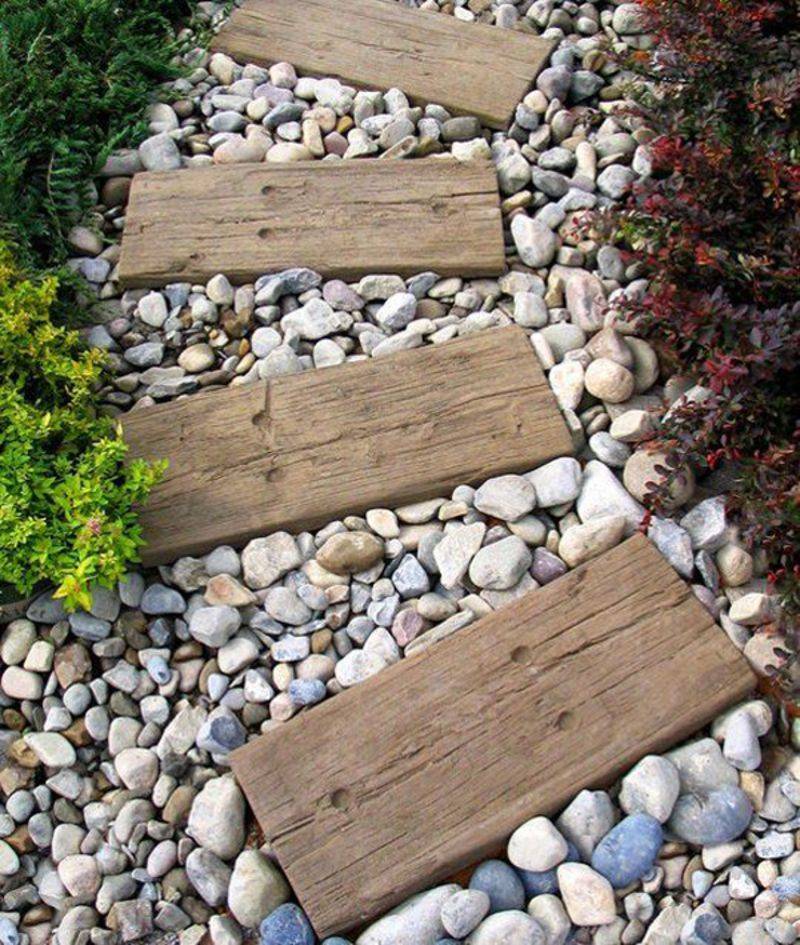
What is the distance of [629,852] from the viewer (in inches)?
86.4

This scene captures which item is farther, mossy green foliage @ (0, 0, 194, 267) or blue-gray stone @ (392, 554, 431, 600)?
mossy green foliage @ (0, 0, 194, 267)

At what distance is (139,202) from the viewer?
3275 mm

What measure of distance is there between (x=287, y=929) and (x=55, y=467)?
107cm

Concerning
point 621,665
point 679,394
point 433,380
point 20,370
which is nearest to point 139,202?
point 20,370

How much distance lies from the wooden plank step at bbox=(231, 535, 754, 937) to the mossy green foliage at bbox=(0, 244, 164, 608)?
512 millimetres

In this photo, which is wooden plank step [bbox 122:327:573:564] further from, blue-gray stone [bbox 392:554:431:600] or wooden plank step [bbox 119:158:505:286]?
wooden plank step [bbox 119:158:505:286]

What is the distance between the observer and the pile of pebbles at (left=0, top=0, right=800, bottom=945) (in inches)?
87.0

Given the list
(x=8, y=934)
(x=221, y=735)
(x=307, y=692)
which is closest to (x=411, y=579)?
(x=307, y=692)

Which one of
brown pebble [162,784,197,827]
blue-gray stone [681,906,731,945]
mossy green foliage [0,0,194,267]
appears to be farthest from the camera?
mossy green foliage [0,0,194,267]

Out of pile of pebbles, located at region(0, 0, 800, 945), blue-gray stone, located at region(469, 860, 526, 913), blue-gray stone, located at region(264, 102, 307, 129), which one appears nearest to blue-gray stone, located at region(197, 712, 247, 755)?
pile of pebbles, located at region(0, 0, 800, 945)

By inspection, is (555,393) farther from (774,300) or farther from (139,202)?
(139,202)

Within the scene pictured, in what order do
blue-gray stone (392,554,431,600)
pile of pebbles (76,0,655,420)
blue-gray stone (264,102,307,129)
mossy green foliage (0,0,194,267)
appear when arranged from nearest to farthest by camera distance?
blue-gray stone (392,554,431,600) < pile of pebbles (76,0,655,420) < mossy green foliage (0,0,194,267) < blue-gray stone (264,102,307,129)

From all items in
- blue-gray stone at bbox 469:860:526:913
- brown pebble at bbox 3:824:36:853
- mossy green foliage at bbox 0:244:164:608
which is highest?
mossy green foliage at bbox 0:244:164:608

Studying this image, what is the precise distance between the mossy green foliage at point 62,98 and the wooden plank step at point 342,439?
768 millimetres
